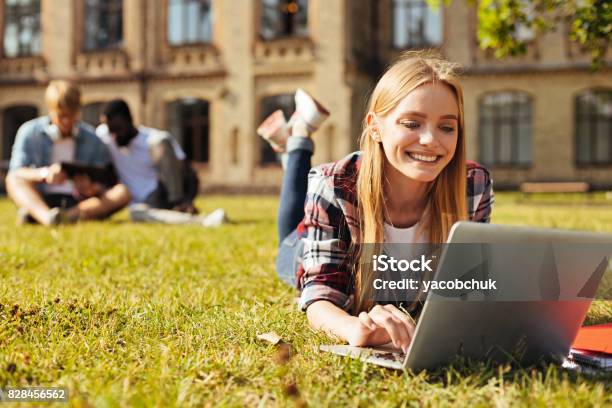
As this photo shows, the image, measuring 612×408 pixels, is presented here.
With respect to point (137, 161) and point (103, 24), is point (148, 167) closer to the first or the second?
point (137, 161)

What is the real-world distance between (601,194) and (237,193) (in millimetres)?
10391

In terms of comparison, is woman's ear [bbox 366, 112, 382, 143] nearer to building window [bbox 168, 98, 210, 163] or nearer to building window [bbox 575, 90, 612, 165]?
building window [bbox 168, 98, 210, 163]

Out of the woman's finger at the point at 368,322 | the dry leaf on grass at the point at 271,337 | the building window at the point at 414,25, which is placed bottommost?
the dry leaf on grass at the point at 271,337

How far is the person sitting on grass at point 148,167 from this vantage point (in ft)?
28.3

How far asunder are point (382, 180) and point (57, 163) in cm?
584

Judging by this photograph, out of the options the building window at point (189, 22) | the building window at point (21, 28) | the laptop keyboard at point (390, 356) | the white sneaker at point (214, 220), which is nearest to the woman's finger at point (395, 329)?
the laptop keyboard at point (390, 356)

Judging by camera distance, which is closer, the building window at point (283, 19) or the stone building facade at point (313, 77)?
Answer: the stone building facade at point (313, 77)

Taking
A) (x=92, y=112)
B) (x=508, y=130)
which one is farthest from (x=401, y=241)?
(x=92, y=112)

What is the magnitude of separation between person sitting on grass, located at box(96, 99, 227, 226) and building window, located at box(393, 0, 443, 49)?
48.0ft

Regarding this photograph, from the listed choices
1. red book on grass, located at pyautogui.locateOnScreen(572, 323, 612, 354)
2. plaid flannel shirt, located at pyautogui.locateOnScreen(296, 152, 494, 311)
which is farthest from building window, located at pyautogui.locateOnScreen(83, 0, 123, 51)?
red book on grass, located at pyautogui.locateOnScreen(572, 323, 612, 354)

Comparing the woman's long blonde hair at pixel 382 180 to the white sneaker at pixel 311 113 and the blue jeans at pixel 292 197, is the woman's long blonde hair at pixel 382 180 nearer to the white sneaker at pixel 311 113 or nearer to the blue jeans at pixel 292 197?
the blue jeans at pixel 292 197

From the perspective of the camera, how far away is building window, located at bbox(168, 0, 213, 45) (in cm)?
2206

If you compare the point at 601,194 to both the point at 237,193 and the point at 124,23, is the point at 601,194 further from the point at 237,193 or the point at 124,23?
the point at 124,23

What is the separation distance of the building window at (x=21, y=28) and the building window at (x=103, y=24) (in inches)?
71.0
